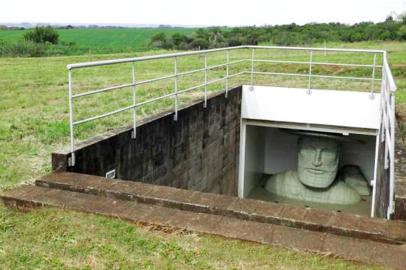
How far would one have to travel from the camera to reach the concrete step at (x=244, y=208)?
12.0 ft

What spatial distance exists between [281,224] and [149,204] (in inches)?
44.5

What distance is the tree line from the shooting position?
113ft

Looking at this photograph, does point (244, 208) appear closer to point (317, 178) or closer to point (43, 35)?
point (317, 178)

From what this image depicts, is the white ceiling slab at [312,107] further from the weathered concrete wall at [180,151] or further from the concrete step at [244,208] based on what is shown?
the concrete step at [244,208]

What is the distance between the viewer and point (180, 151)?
26.5 feet

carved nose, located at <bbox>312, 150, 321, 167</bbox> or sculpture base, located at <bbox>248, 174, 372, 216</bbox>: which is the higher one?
carved nose, located at <bbox>312, 150, 321, 167</bbox>

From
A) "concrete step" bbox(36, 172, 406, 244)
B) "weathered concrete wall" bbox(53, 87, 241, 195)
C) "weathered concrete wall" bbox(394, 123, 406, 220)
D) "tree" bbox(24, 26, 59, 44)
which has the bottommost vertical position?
"weathered concrete wall" bbox(53, 87, 241, 195)

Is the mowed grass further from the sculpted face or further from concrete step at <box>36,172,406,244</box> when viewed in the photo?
the sculpted face

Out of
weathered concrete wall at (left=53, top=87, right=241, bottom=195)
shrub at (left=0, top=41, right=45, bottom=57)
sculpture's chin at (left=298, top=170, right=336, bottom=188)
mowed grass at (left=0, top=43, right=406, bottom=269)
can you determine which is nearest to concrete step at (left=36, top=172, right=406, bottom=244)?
mowed grass at (left=0, top=43, right=406, bottom=269)

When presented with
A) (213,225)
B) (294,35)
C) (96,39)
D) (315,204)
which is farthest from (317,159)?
(96,39)

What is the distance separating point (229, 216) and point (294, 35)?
3640 cm

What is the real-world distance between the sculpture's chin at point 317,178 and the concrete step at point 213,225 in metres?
9.25

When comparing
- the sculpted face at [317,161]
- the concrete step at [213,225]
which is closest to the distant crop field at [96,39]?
the sculpted face at [317,161]

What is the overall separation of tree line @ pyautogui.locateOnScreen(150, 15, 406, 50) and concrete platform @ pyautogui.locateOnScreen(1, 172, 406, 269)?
97.3 ft
